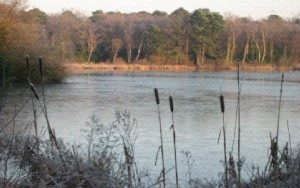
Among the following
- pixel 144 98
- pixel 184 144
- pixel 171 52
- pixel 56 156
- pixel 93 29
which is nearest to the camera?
pixel 56 156

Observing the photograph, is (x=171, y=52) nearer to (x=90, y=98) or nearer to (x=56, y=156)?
(x=90, y=98)

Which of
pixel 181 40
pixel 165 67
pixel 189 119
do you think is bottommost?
pixel 165 67

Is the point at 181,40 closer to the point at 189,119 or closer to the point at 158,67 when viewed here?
the point at 158,67

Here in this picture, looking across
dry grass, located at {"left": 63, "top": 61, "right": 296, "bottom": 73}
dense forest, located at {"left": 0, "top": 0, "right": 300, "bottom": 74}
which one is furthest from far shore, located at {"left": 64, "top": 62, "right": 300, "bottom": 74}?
dense forest, located at {"left": 0, "top": 0, "right": 300, "bottom": 74}

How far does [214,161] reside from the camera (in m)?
9.78

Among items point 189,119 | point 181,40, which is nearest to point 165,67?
point 181,40

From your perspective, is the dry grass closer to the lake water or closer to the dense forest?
the dense forest

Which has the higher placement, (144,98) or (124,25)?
(124,25)

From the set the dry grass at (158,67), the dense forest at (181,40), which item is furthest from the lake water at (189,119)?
the dense forest at (181,40)

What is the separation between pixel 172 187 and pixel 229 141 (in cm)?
515

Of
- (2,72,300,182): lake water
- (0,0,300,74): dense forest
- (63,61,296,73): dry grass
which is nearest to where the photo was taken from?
(2,72,300,182): lake water

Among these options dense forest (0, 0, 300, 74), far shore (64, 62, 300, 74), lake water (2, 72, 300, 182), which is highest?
dense forest (0, 0, 300, 74)

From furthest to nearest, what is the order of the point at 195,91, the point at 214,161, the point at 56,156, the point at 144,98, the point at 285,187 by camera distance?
the point at 195,91 < the point at 144,98 < the point at 214,161 < the point at 56,156 < the point at 285,187

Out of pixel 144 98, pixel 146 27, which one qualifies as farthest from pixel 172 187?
pixel 146 27
